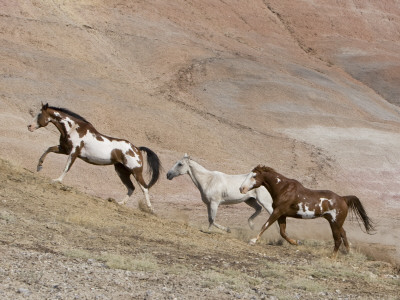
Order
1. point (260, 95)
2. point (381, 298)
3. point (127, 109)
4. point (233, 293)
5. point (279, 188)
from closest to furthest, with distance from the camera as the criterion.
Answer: point (233, 293) → point (381, 298) → point (279, 188) → point (127, 109) → point (260, 95)

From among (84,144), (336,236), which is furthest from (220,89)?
(336,236)

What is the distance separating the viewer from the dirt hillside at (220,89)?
36.2 metres

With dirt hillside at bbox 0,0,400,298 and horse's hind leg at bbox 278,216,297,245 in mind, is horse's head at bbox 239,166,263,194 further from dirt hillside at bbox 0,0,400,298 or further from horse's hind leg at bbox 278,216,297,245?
dirt hillside at bbox 0,0,400,298

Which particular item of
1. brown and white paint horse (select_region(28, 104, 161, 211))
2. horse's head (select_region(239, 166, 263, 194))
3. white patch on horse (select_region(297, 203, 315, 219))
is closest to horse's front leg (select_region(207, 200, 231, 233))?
brown and white paint horse (select_region(28, 104, 161, 211))

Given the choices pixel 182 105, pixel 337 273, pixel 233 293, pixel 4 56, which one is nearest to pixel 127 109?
pixel 182 105

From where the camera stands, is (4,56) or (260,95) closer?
(4,56)

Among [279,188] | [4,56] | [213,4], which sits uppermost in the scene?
[213,4]

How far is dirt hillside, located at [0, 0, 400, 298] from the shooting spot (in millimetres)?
36156

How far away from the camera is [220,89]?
51.5 m

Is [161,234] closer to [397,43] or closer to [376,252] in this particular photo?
[376,252]

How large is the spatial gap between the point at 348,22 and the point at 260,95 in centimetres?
2201

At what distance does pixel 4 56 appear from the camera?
4766 cm

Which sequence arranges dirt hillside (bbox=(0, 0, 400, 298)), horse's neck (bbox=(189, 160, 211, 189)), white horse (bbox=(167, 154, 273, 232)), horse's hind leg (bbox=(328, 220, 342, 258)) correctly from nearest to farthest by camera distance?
horse's hind leg (bbox=(328, 220, 342, 258)), white horse (bbox=(167, 154, 273, 232)), horse's neck (bbox=(189, 160, 211, 189)), dirt hillside (bbox=(0, 0, 400, 298))

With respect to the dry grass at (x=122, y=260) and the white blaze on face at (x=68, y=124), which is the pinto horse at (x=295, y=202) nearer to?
the white blaze on face at (x=68, y=124)
